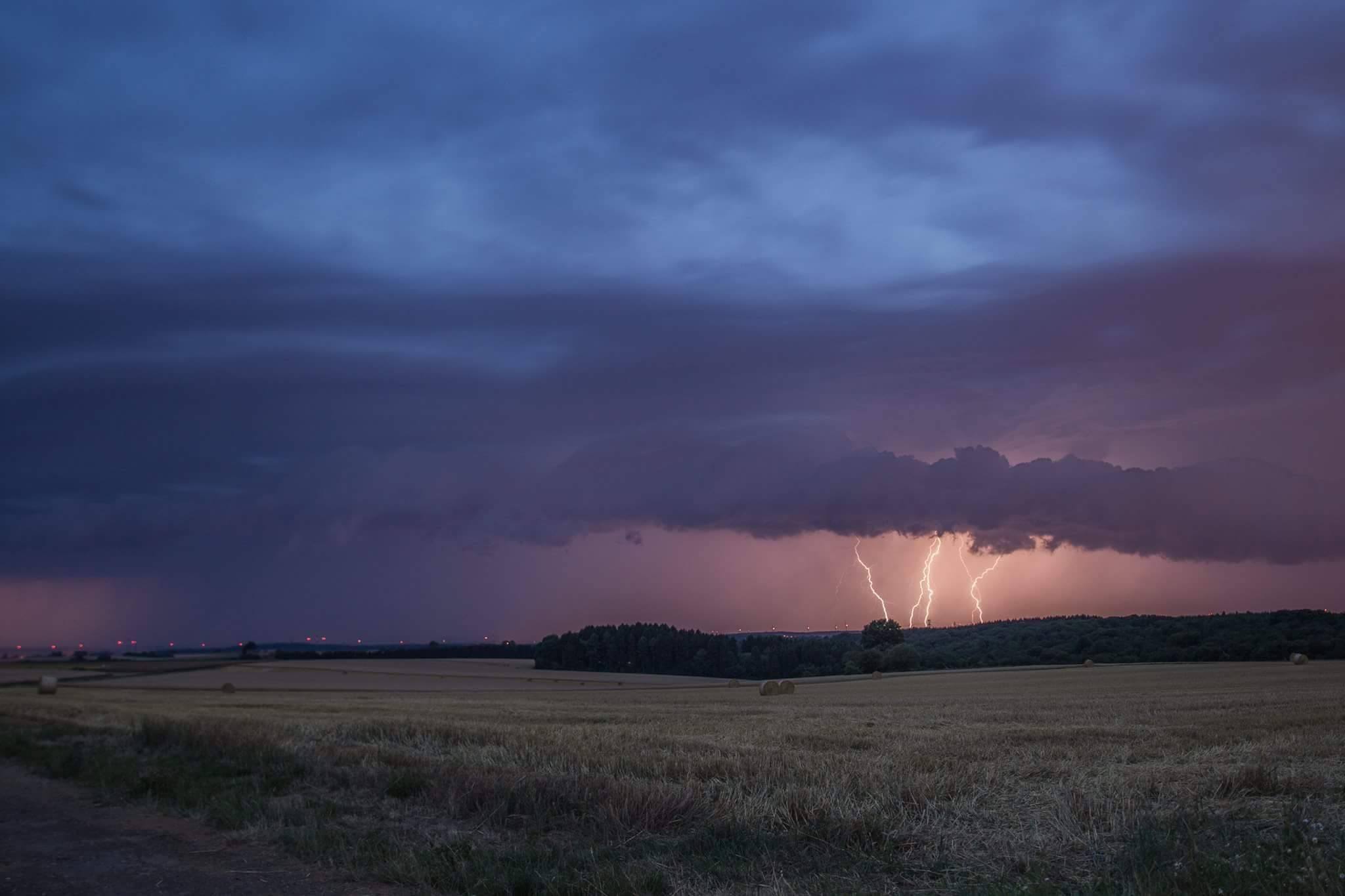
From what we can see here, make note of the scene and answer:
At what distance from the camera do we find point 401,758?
14617mm

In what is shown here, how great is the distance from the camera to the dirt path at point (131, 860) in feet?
30.5

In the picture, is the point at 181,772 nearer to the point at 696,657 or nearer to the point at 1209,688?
the point at 1209,688

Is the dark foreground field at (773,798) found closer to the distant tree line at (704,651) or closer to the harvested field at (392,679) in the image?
the harvested field at (392,679)

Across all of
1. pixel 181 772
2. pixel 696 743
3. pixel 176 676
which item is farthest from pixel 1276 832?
pixel 176 676

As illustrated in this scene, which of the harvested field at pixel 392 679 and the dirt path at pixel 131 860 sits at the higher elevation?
the dirt path at pixel 131 860

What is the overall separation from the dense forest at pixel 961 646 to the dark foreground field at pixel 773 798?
70237 millimetres

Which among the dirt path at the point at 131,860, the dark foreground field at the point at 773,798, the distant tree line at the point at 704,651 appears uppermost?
the dark foreground field at the point at 773,798

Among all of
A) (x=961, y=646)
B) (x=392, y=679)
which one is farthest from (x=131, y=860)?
(x=961, y=646)

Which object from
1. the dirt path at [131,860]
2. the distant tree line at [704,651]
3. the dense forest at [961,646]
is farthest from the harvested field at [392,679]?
the dirt path at [131,860]

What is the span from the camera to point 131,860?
420 inches

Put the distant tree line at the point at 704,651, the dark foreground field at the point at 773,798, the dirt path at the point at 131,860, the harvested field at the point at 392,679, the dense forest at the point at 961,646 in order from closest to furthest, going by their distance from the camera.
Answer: the dark foreground field at the point at 773,798
the dirt path at the point at 131,860
the harvested field at the point at 392,679
the dense forest at the point at 961,646
the distant tree line at the point at 704,651

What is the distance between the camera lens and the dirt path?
9.30 metres

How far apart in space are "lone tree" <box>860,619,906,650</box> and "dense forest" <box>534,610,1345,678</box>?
16cm

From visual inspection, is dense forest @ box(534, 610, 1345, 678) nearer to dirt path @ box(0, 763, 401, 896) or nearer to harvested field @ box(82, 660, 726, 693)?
harvested field @ box(82, 660, 726, 693)
